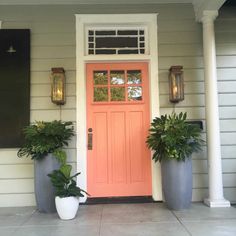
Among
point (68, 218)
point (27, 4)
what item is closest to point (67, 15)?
point (27, 4)

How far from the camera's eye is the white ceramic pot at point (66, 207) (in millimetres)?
3816

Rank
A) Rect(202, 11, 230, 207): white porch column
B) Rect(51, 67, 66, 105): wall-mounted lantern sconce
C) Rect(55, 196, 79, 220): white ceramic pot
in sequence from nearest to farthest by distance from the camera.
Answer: Rect(55, 196, 79, 220): white ceramic pot, Rect(202, 11, 230, 207): white porch column, Rect(51, 67, 66, 105): wall-mounted lantern sconce

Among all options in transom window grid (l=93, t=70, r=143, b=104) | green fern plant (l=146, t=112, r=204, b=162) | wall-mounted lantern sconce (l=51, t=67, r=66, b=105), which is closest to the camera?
green fern plant (l=146, t=112, r=204, b=162)

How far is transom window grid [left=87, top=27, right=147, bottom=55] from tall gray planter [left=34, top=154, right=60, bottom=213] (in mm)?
1725

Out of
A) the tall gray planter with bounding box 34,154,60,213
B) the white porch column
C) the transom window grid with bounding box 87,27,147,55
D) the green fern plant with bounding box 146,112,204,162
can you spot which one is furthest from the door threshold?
the transom window grid with bounding box 87,27,147,55

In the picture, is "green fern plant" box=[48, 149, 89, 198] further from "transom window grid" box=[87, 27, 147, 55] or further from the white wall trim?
"transom window grid" box=[87, 27, 147, 55]

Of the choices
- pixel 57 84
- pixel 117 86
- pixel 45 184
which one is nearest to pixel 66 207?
pixel 45 184

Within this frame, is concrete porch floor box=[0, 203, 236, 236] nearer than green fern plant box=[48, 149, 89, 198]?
Yes

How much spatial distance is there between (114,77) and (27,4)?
5.44ft

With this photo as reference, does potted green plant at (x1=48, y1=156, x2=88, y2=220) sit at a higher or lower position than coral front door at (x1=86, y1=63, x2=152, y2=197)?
lower

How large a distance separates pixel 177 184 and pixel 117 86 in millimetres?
1663

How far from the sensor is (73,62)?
15.5ft

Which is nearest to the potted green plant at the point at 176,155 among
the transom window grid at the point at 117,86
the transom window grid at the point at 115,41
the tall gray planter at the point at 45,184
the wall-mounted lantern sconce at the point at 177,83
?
the wall-mounted lantern sconce at the point at 177,83

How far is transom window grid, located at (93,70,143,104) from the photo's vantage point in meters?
4.79
